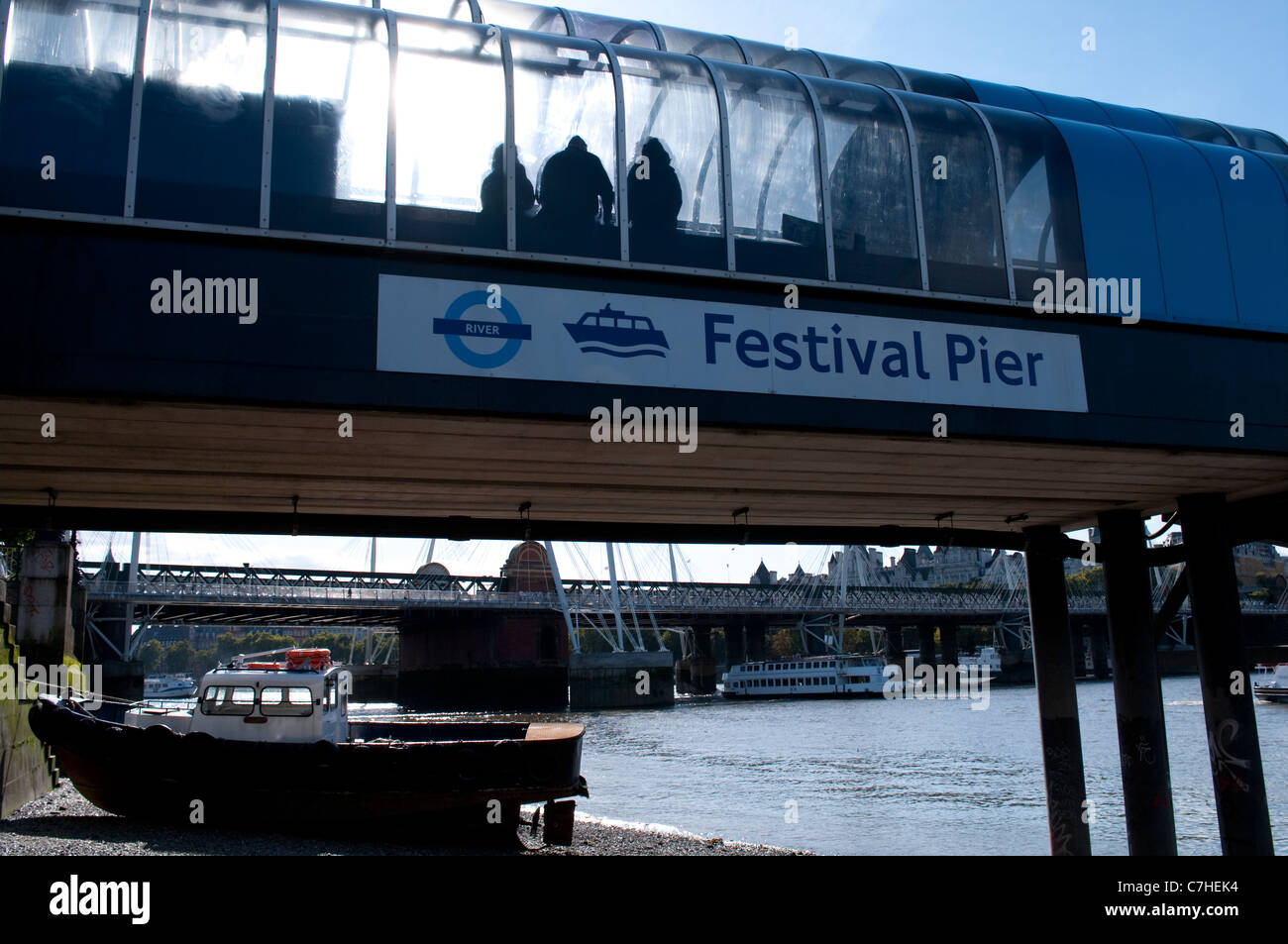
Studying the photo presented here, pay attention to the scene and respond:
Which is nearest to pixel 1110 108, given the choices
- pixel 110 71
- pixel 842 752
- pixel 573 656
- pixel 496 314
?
pixel 496 314

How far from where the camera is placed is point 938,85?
43.9 ft

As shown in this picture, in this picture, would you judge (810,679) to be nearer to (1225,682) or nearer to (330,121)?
(1225,682)

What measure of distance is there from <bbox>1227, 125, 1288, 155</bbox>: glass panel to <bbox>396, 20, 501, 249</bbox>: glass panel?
10.9 m

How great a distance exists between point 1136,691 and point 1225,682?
194 cm

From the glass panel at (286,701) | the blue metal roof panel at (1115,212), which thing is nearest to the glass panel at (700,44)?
the blue metal roof panel at (1115,212)

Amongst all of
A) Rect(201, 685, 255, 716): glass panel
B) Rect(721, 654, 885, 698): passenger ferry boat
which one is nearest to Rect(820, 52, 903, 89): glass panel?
Rect(201, 685, 255, 716): glass panel

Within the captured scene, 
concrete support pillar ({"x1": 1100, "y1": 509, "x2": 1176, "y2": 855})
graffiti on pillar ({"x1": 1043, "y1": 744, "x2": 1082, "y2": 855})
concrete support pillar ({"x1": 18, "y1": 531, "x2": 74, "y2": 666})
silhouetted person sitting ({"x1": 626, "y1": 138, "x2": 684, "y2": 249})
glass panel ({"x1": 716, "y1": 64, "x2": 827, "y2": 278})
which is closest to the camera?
silhouetted person sitting ({"x1": 626, "y1": 138, "x2": 684, "y2": 249})

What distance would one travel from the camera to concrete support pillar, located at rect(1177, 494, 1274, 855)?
13.1 meters

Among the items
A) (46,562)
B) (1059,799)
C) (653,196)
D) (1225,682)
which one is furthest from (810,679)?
(653,196)

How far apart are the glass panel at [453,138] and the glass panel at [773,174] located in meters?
2.37

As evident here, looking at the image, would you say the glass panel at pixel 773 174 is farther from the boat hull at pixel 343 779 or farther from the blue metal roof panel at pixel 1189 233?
the boat hull at pixel 343 779

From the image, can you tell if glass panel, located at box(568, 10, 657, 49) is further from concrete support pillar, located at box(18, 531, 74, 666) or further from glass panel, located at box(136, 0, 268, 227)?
concrete support pillar, located at box(18, 531, 74, 666)
